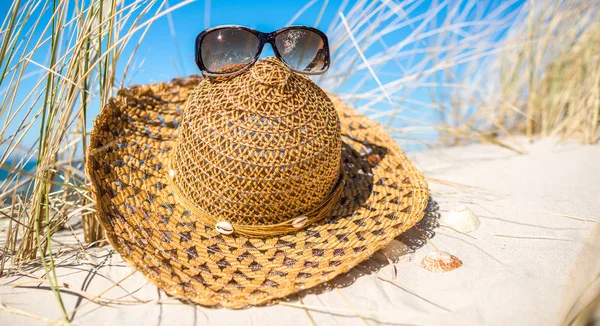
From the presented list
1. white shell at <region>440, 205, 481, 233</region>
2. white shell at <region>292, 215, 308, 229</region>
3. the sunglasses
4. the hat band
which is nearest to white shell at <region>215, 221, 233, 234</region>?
the hat band

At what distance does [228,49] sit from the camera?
1.36m

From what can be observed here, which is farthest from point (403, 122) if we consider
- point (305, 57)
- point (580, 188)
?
point (305, 57)

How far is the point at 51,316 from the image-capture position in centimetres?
111

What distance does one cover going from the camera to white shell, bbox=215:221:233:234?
127 centimetres

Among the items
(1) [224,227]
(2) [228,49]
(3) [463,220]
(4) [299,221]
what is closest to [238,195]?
(1) [224,227]

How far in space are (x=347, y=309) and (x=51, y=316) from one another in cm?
83

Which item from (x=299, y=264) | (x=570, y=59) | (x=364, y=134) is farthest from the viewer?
(x=570, y=59)

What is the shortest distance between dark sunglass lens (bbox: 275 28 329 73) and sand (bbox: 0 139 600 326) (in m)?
0.74

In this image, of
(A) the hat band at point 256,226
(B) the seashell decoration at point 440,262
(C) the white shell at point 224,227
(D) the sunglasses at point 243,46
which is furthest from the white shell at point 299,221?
(D) the sunglasses at point 243,46

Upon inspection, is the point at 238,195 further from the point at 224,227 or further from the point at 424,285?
the point at 424,285

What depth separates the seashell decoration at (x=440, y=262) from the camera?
50.4 inches

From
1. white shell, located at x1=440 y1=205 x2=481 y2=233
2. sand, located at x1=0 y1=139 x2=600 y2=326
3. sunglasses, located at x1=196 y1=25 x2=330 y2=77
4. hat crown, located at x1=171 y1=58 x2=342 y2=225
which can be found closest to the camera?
sand, located at x1=0 y1=139 x2=600 y2=326

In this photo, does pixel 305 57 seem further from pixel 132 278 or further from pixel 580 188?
pixel 580 188

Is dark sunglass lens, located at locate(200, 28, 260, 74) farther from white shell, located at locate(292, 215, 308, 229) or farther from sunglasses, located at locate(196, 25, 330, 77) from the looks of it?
white shell, located at locate(292, 215, 308, 229)
